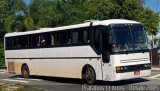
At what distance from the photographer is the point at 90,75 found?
19.5m

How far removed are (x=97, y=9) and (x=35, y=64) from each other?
1680 centimetres

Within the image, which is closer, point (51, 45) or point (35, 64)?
point (51, 45)

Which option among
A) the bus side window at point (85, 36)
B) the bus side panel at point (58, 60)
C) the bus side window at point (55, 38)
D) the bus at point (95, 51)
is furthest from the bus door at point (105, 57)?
the bus side window at point (55, 38)

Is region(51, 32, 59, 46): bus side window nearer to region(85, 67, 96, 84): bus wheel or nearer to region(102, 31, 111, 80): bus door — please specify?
region(85, 67, 96, 84): bus wheel

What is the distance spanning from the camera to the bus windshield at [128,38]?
18188 millimetres

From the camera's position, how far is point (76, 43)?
805 inches

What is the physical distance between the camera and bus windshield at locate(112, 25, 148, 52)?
18.2m

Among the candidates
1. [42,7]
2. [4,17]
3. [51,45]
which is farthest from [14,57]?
[4,17]

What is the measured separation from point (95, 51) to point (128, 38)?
1.66 meters

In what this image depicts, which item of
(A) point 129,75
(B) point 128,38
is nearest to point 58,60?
(B) point 128,38

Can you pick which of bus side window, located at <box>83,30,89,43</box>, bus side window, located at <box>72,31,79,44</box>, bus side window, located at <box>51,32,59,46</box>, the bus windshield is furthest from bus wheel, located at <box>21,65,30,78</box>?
the bus windshield

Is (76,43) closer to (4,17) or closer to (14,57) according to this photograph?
(14,57)

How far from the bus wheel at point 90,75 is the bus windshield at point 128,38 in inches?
76.5

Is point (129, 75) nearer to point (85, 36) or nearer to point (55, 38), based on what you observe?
point (85, 36)
